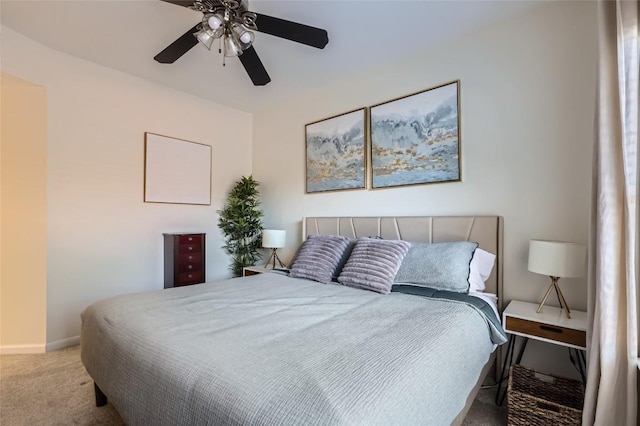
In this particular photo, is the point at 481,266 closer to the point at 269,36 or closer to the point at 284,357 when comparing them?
the point at 284,357

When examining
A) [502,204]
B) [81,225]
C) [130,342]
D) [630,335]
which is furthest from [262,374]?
[81,225]

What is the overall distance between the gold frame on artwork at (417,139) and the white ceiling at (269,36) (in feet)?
1.53

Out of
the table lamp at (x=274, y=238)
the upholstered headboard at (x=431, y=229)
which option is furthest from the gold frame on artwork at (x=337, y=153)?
the table lamp at (x=274, y=238)

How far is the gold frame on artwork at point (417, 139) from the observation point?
248 centimetres

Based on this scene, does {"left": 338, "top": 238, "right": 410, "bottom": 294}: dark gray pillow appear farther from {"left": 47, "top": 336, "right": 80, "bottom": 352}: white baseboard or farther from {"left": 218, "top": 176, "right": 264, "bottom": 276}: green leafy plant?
{"left": 47, "top": 336, "right": 80, "bottom": 352}: white baseboard

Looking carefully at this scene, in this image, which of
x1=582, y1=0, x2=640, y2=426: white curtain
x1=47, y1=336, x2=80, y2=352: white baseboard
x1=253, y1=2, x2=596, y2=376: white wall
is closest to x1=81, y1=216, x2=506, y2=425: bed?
x1=582, y1=0, x2=640, y2=426: white curtain

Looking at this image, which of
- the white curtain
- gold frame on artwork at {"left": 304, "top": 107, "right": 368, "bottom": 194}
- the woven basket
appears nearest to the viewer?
the white curtain

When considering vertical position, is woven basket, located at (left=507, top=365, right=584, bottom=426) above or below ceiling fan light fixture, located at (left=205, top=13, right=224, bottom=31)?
below

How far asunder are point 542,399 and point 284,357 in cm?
152

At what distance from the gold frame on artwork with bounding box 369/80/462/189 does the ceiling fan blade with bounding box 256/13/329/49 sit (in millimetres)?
1182

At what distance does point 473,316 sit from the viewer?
1569mm

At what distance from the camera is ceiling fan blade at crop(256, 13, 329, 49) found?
1.77 meters

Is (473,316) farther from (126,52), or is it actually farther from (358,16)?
(126,52)

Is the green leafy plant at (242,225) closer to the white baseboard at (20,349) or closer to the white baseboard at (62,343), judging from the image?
the white baseboard at (62,343)
